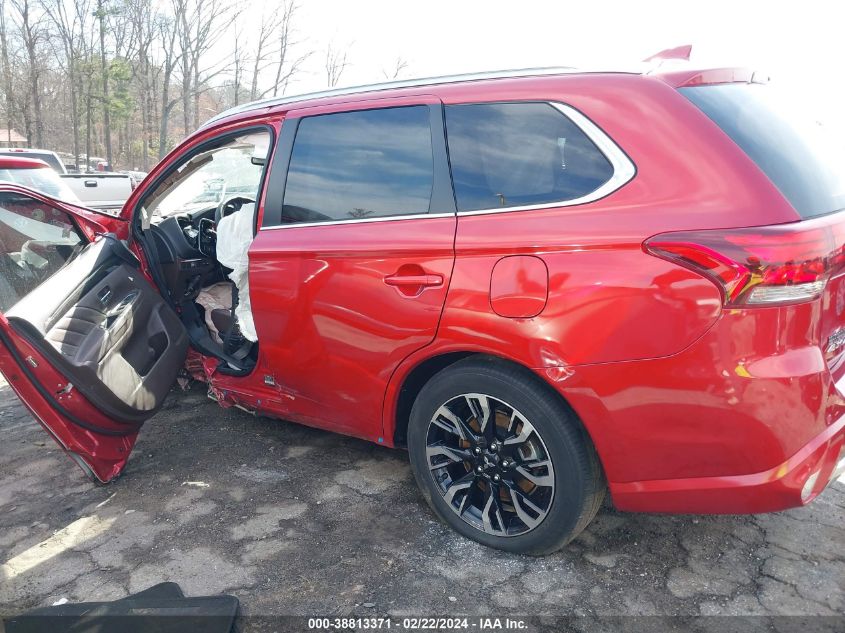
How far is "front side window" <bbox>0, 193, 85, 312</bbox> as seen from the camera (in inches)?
126

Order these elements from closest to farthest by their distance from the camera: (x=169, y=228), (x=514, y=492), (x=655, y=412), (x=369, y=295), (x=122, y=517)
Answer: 1. (x=655, y=412)
2. (x=514, y=492)
3. (x=369, y=295)
4. (x=122, y=517)
5. (x=169, y=228)

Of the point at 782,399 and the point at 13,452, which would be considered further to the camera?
the point at 13,452

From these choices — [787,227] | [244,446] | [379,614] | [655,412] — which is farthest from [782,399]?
[244,446]

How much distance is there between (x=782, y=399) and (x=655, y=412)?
0.37 meters

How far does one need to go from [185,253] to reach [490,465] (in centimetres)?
256

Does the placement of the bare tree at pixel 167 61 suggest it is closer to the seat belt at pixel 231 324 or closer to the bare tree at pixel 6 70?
the bare tree at pixel 6 70

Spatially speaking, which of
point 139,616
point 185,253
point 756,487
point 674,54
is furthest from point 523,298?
point 185,253

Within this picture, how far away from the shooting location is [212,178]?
521 centimetres

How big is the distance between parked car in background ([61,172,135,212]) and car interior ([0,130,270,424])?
10.4 meters

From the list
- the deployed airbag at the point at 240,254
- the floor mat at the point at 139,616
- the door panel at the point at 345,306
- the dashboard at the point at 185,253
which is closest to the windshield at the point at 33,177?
the dashboard at the point at 185,253

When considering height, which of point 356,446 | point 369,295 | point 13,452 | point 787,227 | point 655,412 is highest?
point 787,227

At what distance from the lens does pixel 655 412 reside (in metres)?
2.06

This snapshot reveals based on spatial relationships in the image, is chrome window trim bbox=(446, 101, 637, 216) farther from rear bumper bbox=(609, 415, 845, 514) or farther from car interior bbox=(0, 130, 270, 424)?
car interior bbox=(0, 130, 270, 424)

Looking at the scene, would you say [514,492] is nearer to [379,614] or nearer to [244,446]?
[379,614]
